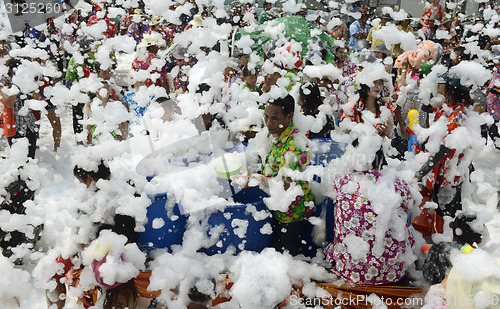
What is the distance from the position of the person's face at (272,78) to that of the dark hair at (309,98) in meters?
0.37

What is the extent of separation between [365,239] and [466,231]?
1.53 ft

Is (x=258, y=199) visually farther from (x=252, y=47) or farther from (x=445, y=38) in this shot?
(x=445, y=38)

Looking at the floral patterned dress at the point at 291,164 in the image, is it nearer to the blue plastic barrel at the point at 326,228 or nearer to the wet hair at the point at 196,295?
the blue plastic barrel at the point at 326,228

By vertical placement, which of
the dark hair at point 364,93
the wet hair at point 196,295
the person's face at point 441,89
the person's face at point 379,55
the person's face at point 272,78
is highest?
the person's face at point 441,89

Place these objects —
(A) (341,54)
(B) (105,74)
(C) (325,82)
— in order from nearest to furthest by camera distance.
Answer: (C) (325,82) < (B) (105,74) < (A) (341,54)

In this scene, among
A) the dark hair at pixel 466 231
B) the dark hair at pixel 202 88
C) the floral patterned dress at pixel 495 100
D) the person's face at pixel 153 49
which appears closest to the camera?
the dark hair at pixel 466 231

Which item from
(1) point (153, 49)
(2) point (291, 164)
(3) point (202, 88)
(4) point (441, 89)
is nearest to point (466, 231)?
(2) point (291, 164)

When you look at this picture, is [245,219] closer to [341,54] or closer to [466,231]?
[466,231]

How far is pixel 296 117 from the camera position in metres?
2.35

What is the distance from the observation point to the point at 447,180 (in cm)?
266

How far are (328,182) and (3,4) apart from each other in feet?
20.7

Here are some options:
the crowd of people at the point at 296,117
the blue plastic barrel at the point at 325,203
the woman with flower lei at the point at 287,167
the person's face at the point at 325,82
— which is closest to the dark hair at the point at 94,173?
the crowd of people at the point at 296,117

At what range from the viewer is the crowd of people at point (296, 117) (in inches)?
78.7

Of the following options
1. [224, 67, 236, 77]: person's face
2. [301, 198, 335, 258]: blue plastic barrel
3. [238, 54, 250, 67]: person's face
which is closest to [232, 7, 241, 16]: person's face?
[238, 54, 250, 67]: person's face
